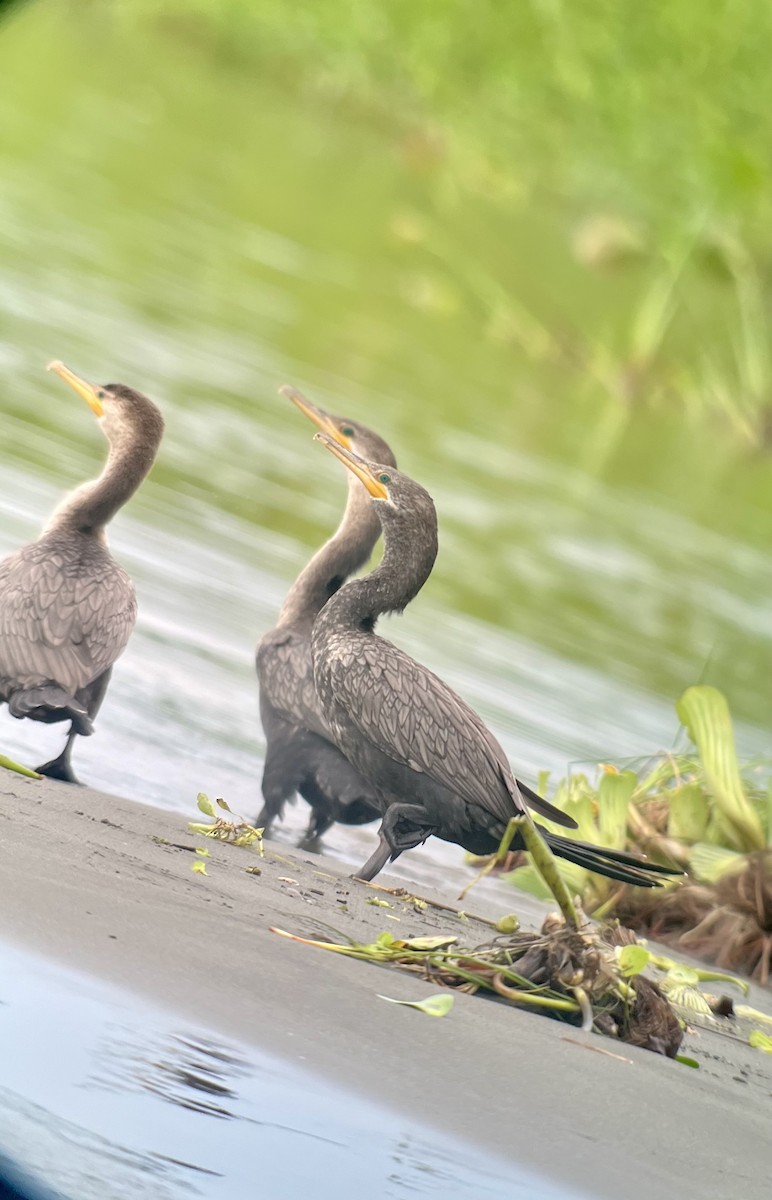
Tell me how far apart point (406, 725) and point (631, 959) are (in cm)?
55

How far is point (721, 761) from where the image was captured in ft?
14.6

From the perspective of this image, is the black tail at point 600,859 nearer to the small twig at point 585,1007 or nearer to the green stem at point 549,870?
the green stem at point 549,870

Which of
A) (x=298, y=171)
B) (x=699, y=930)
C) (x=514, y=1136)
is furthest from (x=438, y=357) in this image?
(x=514, y=1136)

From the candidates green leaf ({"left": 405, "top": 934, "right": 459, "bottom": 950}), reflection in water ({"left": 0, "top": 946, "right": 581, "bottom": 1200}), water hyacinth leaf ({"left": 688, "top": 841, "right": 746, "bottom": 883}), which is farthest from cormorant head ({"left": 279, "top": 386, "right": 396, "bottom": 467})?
reflection in water ({"left": 0, "top": 946, "right": 581, "bottom": 1200})

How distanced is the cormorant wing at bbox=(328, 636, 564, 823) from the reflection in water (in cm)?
97

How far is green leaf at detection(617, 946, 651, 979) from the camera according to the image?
3.04m

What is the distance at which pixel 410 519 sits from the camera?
11.2 ft

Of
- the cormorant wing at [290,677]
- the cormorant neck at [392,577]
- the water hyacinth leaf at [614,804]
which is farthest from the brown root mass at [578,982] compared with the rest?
the water hyacinth leaf at [614,804]

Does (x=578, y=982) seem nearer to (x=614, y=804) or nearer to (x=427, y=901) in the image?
(x=427, y=901)

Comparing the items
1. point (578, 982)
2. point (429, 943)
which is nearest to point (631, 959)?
point (578, 982)

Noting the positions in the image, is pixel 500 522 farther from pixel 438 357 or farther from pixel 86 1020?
pixel 86 1020

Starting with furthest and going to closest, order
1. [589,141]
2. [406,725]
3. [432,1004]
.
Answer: [589,141] → [406,725] → [432,1004]

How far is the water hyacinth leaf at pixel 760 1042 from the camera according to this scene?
11.5 feet

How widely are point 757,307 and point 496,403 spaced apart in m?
10.3
